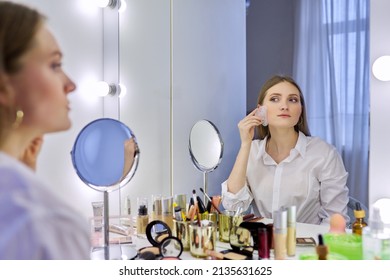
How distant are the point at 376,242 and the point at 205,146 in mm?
446

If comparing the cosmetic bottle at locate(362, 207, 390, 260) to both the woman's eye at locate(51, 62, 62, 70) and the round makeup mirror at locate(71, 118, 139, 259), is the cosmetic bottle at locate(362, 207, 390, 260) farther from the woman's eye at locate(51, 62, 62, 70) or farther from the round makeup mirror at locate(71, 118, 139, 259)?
the woman's eye at locate(51, 62, 62, 70)

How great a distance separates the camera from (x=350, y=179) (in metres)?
0.86

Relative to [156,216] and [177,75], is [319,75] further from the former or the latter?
[156,216]

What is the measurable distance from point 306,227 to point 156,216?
37 centimetres

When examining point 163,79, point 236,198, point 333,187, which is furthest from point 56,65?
point 333,187

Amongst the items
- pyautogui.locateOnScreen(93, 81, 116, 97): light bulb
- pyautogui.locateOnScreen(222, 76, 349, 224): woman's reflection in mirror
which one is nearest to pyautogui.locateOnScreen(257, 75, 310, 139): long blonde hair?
pyautogui.locateOnScreen(222, 76, 349, 224): woman's reflection in mirror

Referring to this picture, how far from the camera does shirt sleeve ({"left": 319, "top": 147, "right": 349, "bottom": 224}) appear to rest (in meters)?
0.86

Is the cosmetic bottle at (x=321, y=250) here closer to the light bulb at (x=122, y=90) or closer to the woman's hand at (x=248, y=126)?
the woman's hand at (x=248, y=126)

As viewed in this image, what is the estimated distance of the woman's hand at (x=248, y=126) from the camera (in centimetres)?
90

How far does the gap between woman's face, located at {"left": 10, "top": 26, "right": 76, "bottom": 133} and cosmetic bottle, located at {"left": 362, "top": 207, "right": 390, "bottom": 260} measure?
62cm

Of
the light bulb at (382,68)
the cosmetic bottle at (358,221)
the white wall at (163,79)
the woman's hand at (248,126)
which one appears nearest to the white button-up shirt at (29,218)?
the white wall at (163,79)

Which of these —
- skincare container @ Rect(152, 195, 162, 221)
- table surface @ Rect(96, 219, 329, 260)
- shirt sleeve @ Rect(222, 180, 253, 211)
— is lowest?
table surface @ Rect(96, 219, 329, 260)

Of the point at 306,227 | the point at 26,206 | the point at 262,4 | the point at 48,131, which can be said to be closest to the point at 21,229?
the point at 26,206

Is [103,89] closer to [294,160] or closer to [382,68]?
[294,160]
